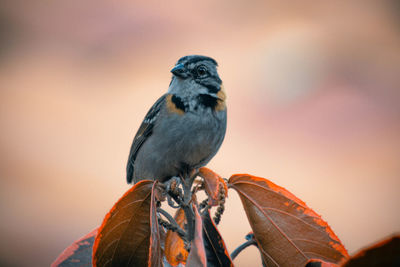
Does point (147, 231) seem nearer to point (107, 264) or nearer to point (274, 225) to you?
point (107, 264)

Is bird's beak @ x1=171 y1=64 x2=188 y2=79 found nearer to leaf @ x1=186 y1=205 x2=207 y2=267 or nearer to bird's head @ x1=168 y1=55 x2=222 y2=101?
bird's head @ x1=168 y1=55 x2=222 y2=101

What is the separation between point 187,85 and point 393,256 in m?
1.64

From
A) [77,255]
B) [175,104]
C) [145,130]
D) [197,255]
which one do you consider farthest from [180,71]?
[197,255]

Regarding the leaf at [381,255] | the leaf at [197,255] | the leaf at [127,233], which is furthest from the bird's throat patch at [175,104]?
the leaf at [381,255]

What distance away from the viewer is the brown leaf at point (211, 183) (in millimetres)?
1523

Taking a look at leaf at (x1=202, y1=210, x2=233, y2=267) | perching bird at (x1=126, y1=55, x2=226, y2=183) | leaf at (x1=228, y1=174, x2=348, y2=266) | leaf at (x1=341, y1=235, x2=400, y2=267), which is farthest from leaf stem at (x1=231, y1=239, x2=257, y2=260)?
leaf at (x1=341, y1=235, x2=400, y2=267)

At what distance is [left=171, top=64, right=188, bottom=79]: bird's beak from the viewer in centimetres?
222

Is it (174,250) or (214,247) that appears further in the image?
(174,250)

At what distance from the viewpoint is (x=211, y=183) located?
5.27 ft

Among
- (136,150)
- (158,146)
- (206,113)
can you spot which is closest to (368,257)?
(206,113)

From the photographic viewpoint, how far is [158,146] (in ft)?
7.46

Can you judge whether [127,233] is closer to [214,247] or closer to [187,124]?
[214,247]

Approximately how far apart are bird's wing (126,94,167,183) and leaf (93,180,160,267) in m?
1.00

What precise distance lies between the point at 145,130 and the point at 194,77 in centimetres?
54
